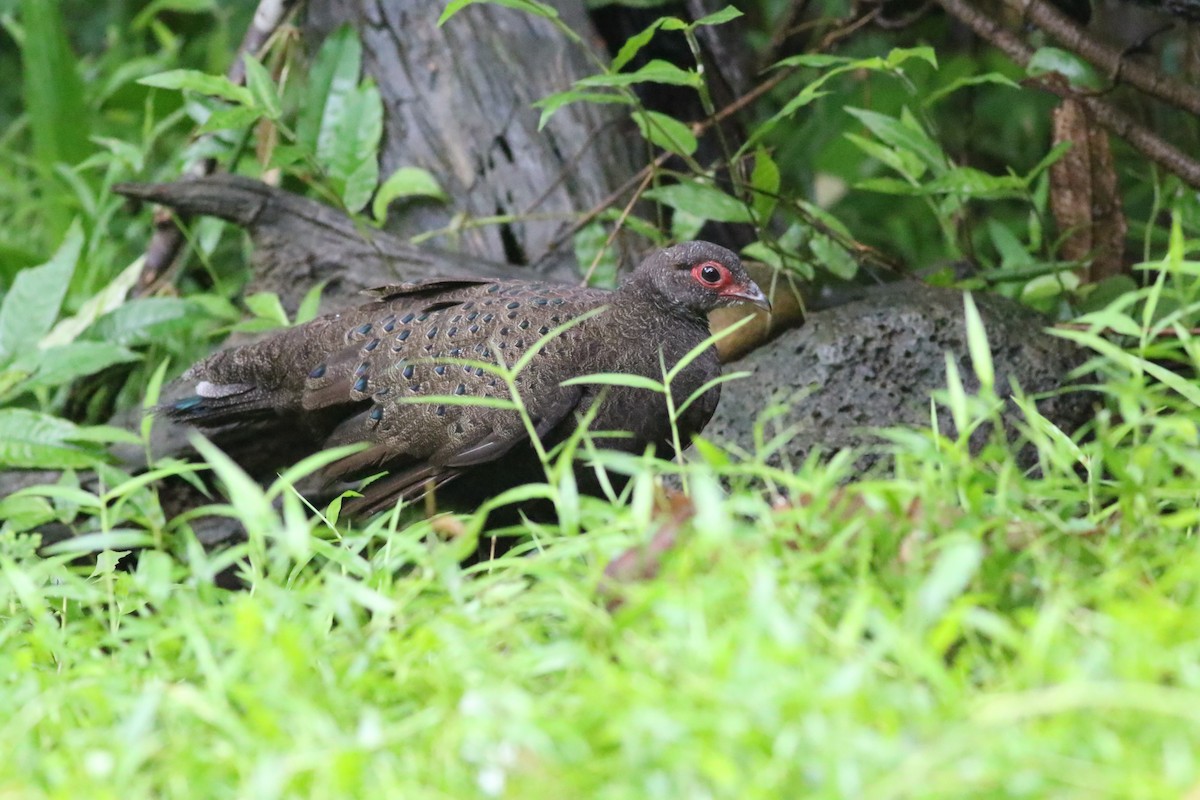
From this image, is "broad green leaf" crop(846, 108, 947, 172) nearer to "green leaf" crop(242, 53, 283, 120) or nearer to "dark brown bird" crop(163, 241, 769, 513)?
"dark brown bird" crop(163, 241, 769, 513)

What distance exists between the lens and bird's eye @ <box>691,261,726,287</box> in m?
3.64

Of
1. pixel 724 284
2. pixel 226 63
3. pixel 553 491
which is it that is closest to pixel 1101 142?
pixel 724 284

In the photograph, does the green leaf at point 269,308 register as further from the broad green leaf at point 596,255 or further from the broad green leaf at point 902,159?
the broad green leaf at point 902,159

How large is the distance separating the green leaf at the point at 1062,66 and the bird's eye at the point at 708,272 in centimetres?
135

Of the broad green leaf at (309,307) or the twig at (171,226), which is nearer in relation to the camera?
the broad green leaf at (309,307)

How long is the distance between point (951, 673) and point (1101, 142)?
3045 mm

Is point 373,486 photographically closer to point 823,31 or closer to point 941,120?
point 823,31

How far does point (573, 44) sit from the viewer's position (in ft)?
16.3

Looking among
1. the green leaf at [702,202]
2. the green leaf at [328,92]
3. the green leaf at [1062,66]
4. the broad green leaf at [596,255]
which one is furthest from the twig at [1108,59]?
the green leaf at [328,92]

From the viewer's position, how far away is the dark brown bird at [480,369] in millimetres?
3352

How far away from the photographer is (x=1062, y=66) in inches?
164

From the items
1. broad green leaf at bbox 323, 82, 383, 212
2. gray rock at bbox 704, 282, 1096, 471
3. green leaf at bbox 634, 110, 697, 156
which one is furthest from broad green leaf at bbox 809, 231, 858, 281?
broad green leaf at bbox 323, 82, 383, 212

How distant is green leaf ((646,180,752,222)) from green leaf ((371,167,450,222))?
95 cm

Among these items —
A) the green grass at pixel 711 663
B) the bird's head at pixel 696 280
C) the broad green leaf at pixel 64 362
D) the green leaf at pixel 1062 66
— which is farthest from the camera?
the broad green leaf at pixel 64 362
